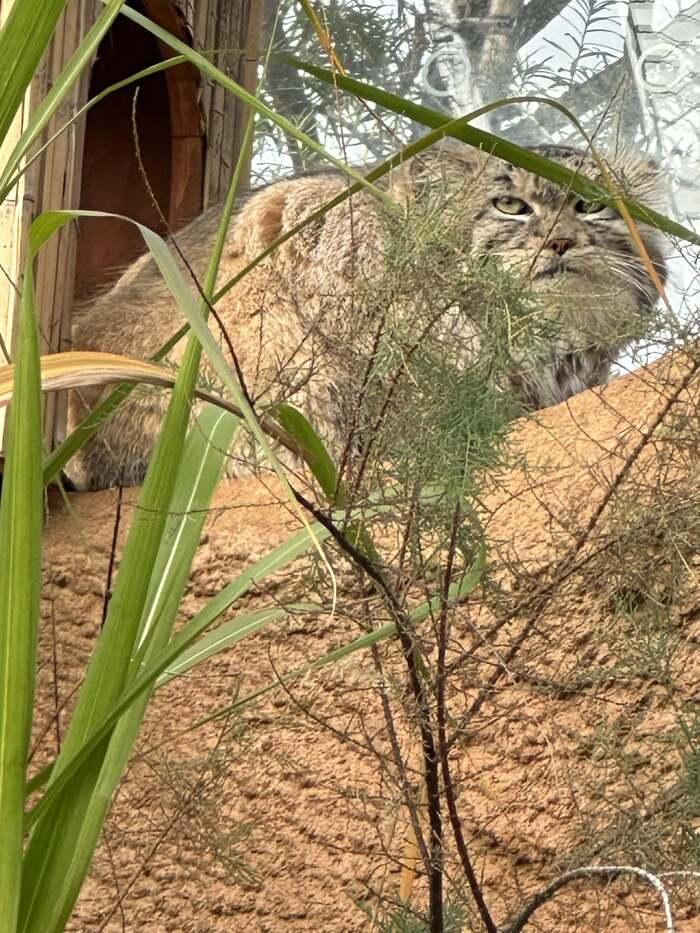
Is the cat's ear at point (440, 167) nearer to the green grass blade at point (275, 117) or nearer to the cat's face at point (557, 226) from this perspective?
the cat's face at point (557, 226)

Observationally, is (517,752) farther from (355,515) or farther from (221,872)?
(355,515)

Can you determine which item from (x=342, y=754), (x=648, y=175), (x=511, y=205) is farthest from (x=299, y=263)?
(x=342, y=754)

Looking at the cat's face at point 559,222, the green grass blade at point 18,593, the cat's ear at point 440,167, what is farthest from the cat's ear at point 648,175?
the green grass blade at point 18,593

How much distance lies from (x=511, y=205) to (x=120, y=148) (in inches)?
64.2

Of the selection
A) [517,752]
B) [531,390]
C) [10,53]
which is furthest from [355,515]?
[531,390]

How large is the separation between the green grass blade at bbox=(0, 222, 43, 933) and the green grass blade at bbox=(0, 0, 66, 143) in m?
0.20

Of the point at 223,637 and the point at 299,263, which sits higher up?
→ the point at 299,263

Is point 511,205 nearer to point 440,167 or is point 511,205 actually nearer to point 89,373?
point 440,167

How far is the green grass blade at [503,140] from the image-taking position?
1.18 metres

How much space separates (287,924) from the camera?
6.88ft

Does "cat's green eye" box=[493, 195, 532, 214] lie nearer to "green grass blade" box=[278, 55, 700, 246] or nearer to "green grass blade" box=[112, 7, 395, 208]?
"green grass blade" box=[278, 55, 700, 246]

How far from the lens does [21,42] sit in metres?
1.06

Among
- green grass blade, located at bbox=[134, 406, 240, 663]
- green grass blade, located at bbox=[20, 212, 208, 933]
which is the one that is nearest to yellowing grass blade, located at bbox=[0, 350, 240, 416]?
green grass blade, located at bbox=[20, 212, 208, 933]

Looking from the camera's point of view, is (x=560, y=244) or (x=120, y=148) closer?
(x=560, y=244)
